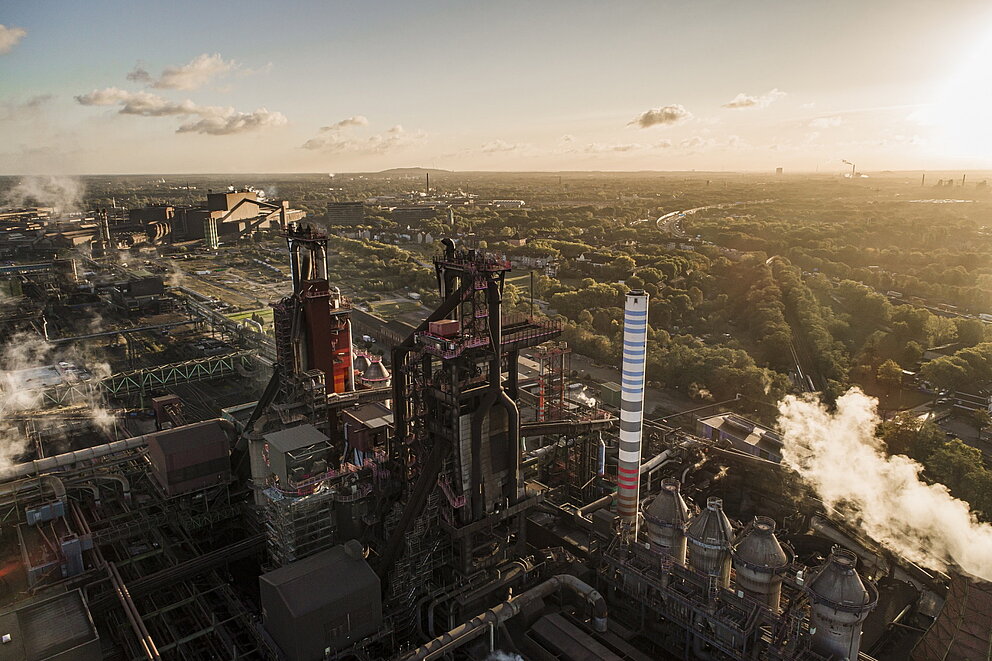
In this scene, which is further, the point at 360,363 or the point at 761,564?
the point at 360,363

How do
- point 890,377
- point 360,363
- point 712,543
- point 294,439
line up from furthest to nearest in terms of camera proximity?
point 890,377 → point 360,363 → point 294,439 → point 712,543

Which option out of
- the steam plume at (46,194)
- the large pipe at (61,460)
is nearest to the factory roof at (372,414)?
the large pipe at (61,460)

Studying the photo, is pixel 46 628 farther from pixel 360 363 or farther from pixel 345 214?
pixel 345 214

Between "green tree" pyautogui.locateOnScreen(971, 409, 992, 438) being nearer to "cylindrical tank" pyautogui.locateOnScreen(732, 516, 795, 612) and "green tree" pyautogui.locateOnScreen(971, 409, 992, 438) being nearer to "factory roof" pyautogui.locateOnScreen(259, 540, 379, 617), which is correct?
"cylindrical tank" pyautogui.locateOnScreen(732, 516, 795, 612)

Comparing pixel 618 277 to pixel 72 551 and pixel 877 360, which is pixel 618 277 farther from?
pixel 72 551

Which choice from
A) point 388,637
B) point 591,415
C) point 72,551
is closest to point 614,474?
point 591,415

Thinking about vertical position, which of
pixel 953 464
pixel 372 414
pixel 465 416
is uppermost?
pixel 465 416

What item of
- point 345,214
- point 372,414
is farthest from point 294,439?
point 345,214
